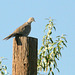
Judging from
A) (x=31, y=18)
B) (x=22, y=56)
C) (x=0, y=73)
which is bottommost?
(x=0, y=73)

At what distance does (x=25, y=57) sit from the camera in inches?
137

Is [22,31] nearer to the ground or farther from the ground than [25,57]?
farther from the ground

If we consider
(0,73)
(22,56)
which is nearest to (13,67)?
(22,56)

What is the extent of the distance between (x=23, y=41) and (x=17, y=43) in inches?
4.1

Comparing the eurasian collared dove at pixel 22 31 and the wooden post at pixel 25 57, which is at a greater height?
the eurasian collared dove at pixel 22 31

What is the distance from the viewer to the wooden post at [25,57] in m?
3.46

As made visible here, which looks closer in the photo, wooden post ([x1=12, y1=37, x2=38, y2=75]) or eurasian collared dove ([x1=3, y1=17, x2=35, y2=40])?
wooden post ([x1=12, y1=37, x2=38, y2=75])

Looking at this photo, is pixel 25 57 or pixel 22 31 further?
pixel 22 31

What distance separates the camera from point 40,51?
22.9 ft

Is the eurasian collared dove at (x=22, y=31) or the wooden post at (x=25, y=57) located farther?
the eurasian collared dove at (x=22, y=31)

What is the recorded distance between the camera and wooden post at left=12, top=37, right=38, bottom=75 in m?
3.46

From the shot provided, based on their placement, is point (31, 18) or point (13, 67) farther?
point (31, 18)

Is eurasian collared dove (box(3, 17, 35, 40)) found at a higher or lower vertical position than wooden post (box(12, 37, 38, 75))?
higher

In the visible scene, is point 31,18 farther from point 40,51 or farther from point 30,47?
point 30,47
